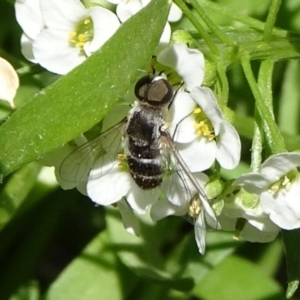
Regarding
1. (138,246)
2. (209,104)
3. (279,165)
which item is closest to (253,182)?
(279,165)

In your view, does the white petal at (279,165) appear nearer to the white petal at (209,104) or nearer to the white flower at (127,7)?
the white petal at (209,104)

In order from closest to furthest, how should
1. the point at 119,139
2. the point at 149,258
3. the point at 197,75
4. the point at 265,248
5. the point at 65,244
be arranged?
1. the point at 197,75
2. the point at 119,139
3. the point at 149,258
4. the point at 265,248
5. the point at 65,244

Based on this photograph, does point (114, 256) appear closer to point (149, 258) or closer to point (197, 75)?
point (149, 258)

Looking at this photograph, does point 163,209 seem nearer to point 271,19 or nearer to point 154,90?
point 154,90

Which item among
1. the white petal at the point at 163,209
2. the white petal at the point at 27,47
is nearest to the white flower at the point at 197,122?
the white petal at the point at 163,209

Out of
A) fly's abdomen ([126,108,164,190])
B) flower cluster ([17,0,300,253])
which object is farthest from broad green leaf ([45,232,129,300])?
fly's abdomen ([126,108,164,190])

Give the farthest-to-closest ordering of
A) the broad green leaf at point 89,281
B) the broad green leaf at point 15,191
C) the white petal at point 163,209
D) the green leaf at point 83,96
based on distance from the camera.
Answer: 1. the broad green leaf at point 89,281
2. the broad green leaf at point 15,191
3. the white petal at point 163,209
4. the green leaf at point 83,96

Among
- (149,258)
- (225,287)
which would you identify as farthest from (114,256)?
(225,287)
